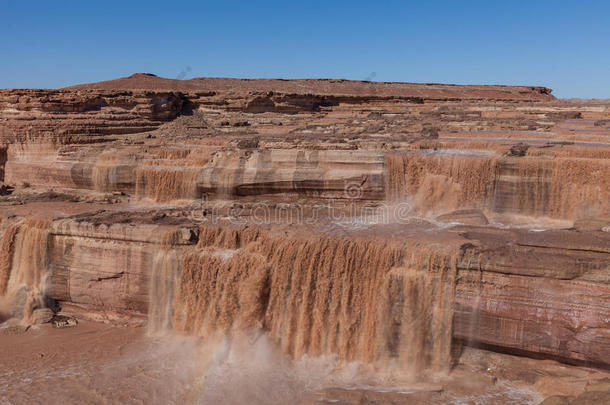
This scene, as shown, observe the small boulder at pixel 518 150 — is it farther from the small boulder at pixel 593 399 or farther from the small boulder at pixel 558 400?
the small boulder at pixel 593 399

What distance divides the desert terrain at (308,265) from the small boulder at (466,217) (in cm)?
5

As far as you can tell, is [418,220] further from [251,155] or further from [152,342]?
[152,342]

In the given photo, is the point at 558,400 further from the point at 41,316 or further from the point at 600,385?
the point at 41,316

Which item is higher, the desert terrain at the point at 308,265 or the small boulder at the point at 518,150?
the small boulder at the point at 518,150

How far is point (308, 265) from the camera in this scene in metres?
11.0

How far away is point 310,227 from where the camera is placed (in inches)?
493

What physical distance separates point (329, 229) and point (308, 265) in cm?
157

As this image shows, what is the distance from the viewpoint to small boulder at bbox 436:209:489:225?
12680mm

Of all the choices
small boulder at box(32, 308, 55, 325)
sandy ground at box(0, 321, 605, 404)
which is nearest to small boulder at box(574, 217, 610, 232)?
sandy ground at box(0, 321, 605, 404)

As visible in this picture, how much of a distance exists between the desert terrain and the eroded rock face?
0.14 ft

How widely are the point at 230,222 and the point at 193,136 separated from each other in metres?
8.84

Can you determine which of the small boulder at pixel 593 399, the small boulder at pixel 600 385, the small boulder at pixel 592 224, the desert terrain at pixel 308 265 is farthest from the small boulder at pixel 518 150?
the small boulder at pixel 593 399

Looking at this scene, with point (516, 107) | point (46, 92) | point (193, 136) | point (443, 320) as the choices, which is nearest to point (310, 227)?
point (443, 320)

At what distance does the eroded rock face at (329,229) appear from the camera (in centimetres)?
977
